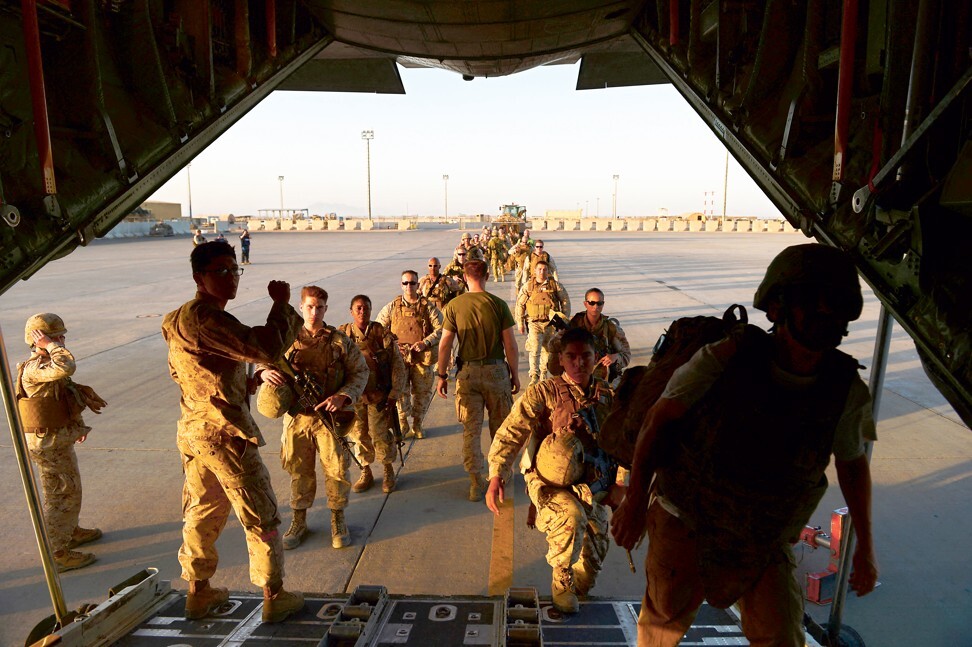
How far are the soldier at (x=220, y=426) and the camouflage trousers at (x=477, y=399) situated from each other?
6.33ft

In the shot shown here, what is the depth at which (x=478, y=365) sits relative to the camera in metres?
4.98

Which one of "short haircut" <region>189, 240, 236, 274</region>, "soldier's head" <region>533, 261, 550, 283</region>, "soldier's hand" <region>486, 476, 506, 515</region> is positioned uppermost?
"short haircut" <region>189, 240, 236, 274</region>

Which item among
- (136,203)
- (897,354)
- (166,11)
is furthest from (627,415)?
(897,354)

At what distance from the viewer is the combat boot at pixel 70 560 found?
12.9 ft

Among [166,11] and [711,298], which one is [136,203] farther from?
[711,298]

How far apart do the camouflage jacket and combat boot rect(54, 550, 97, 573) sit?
1.69 meters

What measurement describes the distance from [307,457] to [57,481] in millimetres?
1627

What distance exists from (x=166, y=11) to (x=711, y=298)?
1429cm

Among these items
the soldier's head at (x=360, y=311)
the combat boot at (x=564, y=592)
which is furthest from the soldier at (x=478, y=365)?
the combat boot at (x=564, y=592)

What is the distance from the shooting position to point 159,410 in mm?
7137

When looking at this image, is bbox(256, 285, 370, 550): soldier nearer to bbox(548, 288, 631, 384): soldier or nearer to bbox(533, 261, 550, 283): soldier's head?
bbox(548, 288, 631, 384): soldier

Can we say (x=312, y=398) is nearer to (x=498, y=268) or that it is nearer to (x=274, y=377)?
(x=274, y=377)

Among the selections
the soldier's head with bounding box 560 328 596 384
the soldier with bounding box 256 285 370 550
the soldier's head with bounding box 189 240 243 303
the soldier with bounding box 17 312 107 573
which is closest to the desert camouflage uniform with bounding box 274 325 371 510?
the soldier with bounding box 256 285 370 550

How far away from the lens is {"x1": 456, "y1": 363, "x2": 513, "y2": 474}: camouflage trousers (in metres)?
4.93
